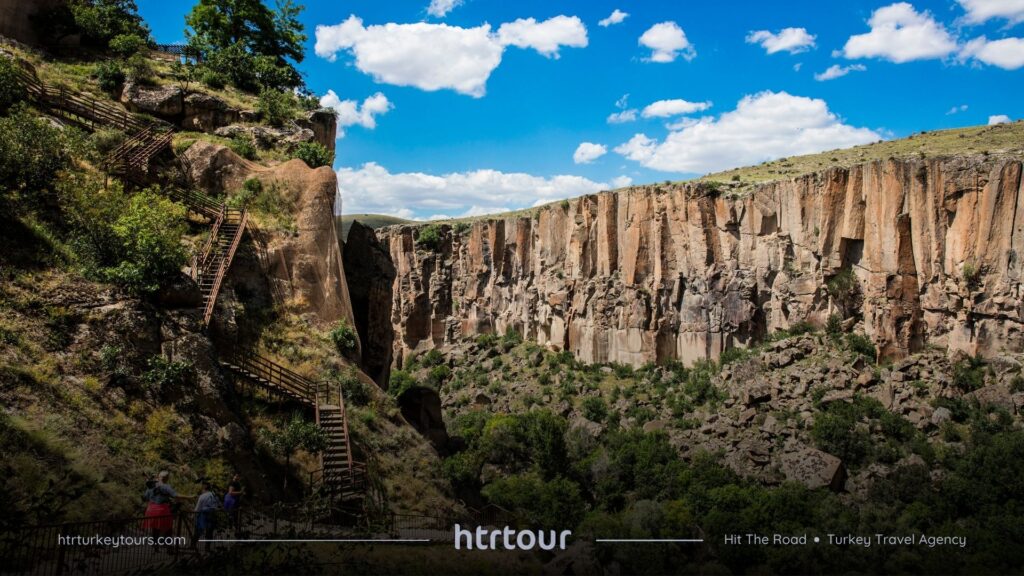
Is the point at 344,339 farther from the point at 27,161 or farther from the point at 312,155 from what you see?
the point at 27,161

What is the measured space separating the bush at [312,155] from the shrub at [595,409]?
3469 cm

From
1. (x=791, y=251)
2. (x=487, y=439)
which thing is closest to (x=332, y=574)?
(x=487, y=439)

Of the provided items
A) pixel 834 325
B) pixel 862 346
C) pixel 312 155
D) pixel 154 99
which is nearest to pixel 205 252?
pixel 312 155

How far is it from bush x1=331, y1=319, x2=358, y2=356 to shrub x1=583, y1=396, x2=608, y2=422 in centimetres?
3542

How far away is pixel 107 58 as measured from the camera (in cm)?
3738

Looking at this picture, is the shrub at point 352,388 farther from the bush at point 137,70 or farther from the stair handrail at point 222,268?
the bush at point 137,70

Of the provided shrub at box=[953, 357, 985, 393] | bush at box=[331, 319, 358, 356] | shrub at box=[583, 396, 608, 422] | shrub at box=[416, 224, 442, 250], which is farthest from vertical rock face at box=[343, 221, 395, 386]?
shrub at box=[416, 224, 442, 250]

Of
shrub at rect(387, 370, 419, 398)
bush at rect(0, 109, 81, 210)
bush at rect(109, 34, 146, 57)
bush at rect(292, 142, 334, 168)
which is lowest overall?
shrub at rect(387, 370, 419, 398)

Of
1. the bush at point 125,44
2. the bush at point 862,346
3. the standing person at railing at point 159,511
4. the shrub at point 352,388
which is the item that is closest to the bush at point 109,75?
the bush at point 125,44

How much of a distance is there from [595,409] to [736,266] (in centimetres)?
1802

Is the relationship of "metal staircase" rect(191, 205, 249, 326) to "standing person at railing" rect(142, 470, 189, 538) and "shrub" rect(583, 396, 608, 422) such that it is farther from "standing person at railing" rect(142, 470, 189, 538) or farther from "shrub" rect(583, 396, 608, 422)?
"shrub" rect(583, 396, 608, 422)

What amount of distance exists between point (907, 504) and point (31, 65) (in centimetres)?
4776

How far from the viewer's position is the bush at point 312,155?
109 feet

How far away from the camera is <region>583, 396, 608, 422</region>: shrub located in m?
58.9
